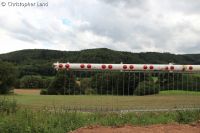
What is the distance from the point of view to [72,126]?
976 cm

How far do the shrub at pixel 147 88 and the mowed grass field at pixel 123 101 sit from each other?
0.73 feet

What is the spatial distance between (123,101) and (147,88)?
1.39 m

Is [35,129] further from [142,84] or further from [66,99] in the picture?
[142,84]

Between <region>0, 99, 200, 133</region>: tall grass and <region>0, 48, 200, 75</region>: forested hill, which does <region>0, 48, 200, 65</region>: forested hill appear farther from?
<region>0, 99, 200, 133</region>: tall grass

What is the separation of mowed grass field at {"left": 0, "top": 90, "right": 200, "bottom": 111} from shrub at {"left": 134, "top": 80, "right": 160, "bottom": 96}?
222mm

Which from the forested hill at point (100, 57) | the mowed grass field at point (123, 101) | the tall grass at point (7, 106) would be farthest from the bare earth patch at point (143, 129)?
the forested hill at point (100, 57)

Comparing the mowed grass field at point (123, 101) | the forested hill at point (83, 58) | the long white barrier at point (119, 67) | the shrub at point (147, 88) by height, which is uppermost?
the forested hill at point (83, 58)

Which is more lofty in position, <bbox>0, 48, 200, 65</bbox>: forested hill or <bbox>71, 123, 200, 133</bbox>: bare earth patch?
<bbox>0, 48, 200, 65</bbox>: forested hill

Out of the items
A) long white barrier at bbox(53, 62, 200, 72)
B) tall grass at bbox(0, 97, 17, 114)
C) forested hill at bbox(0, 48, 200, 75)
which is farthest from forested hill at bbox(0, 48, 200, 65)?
tall grass at bbox(0, 97, 17, 114)

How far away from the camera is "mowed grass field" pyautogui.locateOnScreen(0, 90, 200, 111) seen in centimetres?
1452

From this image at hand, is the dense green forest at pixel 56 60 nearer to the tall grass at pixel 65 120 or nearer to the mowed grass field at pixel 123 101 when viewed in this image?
the mowed grass field at pixel 123 101

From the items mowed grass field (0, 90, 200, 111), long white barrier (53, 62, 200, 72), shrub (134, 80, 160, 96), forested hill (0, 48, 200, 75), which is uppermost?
forested hill (0, 48, 200, 75)

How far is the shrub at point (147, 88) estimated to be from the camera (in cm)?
1645

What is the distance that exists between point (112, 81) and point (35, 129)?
679 cm
